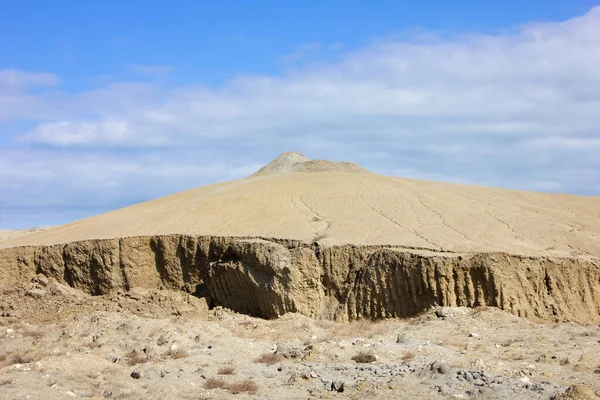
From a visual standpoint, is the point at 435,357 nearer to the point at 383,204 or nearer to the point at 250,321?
the point at 250,321

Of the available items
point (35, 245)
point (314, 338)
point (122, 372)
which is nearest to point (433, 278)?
point (314, 338)

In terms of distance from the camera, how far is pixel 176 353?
15.1 meters

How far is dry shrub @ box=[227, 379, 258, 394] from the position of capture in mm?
13125

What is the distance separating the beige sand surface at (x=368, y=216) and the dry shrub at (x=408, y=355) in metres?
4.26

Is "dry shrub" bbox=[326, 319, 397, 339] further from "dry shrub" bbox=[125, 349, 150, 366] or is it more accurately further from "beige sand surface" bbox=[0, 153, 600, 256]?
"dry shrub" bbox=[125, 349, 150, 366]

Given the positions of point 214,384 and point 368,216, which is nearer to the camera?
point 214,384

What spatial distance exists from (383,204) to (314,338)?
664 cm

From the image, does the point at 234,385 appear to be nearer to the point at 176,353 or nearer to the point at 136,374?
the point at 136,374

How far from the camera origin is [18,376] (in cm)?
1262

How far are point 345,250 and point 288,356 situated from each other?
15.4 feet

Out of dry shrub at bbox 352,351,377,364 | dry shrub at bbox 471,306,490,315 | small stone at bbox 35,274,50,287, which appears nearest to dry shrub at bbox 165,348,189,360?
dry shrub at bbox 352,351,377,364

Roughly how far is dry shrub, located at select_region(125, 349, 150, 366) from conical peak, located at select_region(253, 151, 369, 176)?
51.8 ft

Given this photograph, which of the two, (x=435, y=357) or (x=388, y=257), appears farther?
(x=388, y=257)

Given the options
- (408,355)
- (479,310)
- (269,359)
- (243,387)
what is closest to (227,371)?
(243,387)
